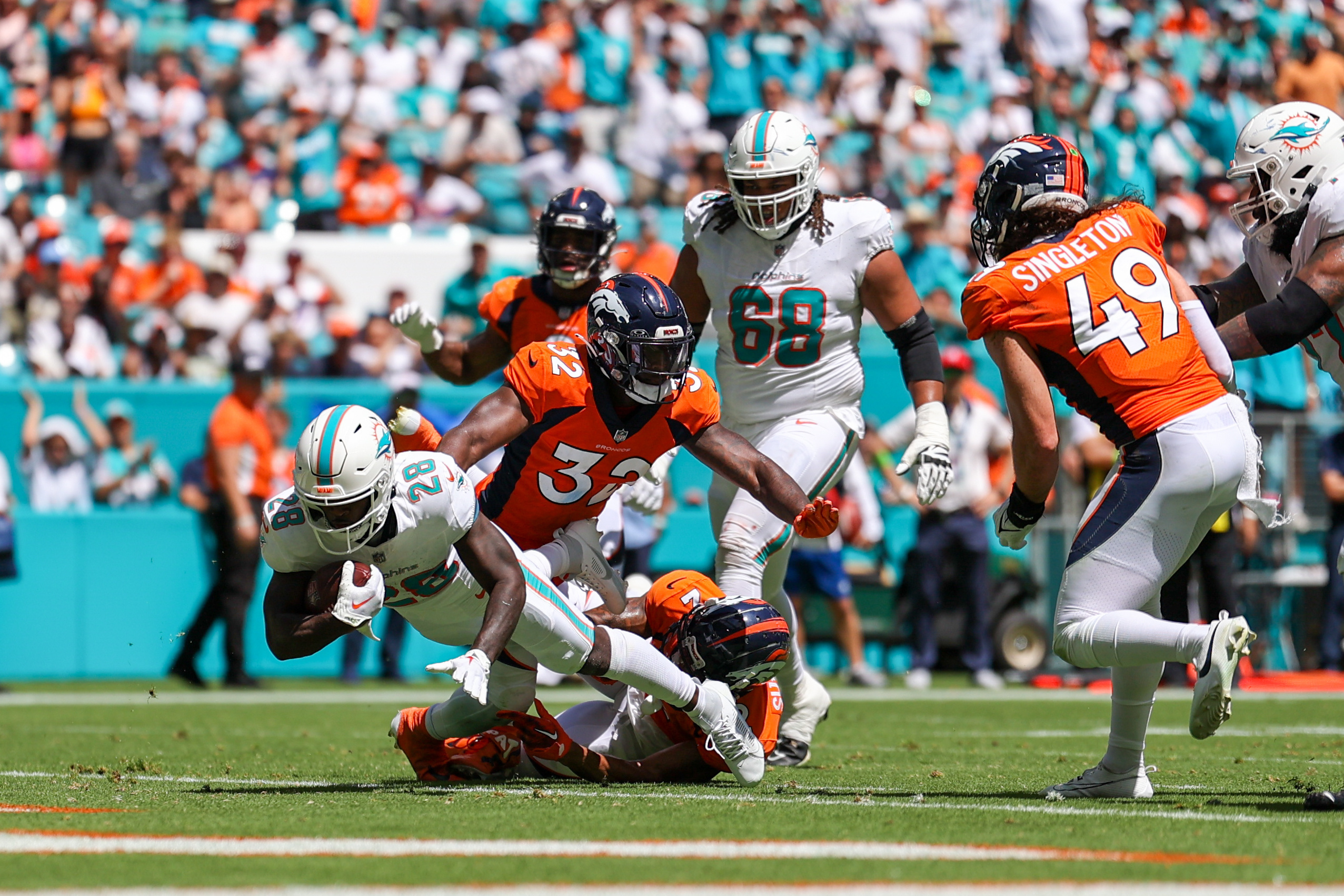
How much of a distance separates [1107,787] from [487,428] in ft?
7.06

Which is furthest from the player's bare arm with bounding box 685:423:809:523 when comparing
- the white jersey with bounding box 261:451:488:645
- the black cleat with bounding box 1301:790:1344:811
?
the black cleat with bounding box 1301:790:1344:811

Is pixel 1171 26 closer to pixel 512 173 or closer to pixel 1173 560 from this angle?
pixel 512 173

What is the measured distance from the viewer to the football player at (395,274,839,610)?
539 cm

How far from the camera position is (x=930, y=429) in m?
5.99

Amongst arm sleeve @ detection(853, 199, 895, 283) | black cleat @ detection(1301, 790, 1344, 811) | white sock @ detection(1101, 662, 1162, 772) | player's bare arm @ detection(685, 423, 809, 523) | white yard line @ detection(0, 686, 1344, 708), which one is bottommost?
white yard line @ detection(0, 686, 1344, 708)

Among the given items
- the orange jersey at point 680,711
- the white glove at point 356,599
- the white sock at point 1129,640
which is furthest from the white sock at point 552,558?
the white sock at point 1129,640

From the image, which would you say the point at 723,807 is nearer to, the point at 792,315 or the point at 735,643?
the point at 735,643

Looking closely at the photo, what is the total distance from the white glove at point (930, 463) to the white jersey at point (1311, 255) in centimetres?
114

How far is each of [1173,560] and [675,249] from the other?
1030 centimetres

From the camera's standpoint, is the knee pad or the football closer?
the knee pad

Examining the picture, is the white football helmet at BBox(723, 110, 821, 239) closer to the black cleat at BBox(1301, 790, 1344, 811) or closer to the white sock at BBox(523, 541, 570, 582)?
the white sock at BBox(523, 541, 570, 582)

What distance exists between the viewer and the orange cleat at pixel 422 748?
562 centimetres

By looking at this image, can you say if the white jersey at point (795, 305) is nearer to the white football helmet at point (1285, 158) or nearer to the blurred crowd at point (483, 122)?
the white football helmet at point (1285, 158)

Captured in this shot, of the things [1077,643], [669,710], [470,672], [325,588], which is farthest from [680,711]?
[1077,643]
